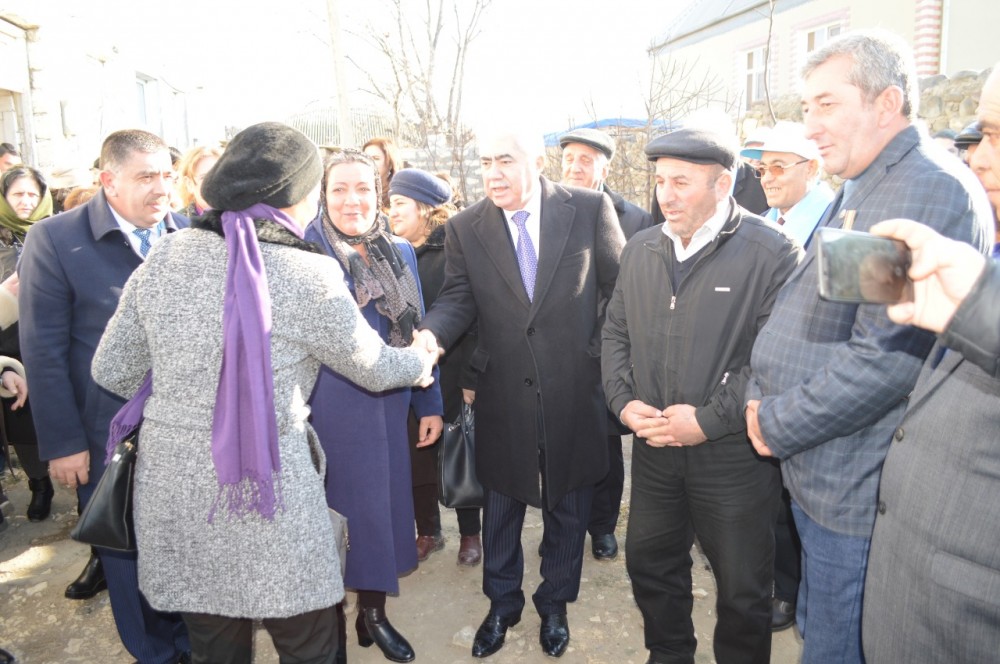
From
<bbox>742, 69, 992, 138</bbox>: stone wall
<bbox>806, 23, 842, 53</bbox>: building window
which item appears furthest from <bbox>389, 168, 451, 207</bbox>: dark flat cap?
<bbox>806, 23, 842, 53</bbox>: building window

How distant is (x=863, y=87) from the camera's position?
2.03 meters

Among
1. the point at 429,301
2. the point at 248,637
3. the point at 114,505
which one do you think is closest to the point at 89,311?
the point at 114,505

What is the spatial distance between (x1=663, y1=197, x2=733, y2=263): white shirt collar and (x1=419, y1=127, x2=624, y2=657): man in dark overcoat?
58 cm

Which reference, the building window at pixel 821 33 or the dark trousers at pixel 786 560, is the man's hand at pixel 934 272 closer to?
the dark trousers at pixel 786 560

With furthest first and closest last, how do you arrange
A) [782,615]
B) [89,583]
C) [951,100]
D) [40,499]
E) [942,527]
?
[951,100], [40,499], [89,583], [782,615], [942,527]

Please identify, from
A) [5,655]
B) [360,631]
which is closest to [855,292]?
[360,631]

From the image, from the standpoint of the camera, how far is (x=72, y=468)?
2770 mm

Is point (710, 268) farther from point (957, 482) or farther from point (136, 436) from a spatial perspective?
point (136, 436)

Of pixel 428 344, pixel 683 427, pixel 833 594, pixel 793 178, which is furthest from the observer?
pixel 793 178

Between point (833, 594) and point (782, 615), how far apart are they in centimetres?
131

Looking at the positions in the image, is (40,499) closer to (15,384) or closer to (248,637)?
(15,384)

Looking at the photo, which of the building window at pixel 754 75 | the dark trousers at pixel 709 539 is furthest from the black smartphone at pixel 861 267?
the building window at pixel 754 75

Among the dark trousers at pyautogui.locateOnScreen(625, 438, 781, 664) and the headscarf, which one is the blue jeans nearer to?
the dark trousers at pyautogui.locateOnScreen(625, 438, 781, 664)

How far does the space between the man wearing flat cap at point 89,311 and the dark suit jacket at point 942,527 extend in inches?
109
